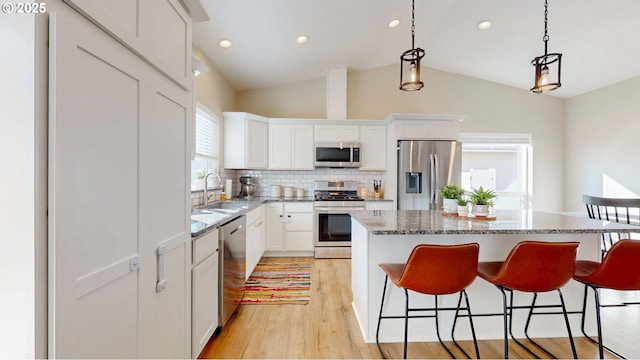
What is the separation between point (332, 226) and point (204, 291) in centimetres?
251

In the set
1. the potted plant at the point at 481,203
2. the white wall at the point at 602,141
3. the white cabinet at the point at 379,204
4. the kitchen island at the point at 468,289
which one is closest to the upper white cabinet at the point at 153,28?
the kitchen island at the point at 468,289

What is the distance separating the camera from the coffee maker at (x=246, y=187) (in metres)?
4.54

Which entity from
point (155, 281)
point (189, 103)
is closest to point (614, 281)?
point (155, 281)

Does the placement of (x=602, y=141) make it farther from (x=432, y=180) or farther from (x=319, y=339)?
(x=319, y=339)

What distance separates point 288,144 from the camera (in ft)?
14.8

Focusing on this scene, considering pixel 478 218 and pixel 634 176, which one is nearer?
pixel 478 218

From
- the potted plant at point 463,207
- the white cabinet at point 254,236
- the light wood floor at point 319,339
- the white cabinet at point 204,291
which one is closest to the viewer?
the white cabinet at point 204,291

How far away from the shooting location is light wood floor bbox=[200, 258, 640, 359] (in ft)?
6.27

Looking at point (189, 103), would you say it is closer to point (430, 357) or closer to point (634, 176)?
point (430, 357)

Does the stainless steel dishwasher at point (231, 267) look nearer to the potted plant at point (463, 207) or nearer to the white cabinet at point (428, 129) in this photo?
the potted plant at point (463, 207)

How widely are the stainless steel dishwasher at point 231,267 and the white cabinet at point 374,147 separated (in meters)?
2.55

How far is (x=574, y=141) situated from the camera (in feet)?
15.8

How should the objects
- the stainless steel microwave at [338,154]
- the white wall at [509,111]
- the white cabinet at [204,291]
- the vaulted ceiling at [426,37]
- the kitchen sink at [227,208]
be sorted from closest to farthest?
the white cabinet at [204,291]
the kitchen sink at [227,208]
the vaulted ceiling at [426,37]
the stainless steel microwave at [338,154]
the white wall at [509,111]

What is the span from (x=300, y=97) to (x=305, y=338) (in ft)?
12.7
